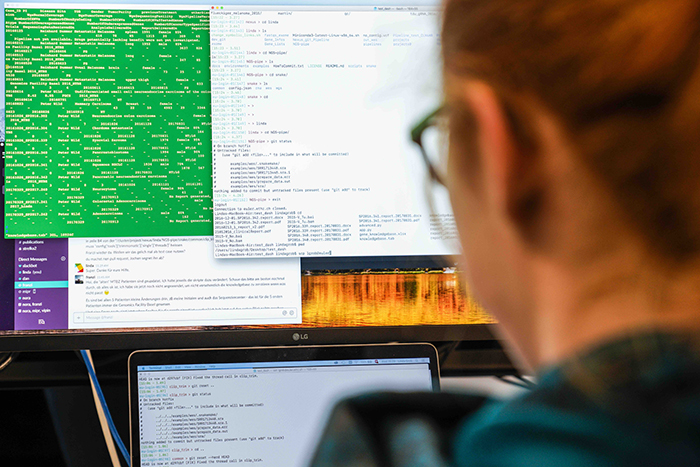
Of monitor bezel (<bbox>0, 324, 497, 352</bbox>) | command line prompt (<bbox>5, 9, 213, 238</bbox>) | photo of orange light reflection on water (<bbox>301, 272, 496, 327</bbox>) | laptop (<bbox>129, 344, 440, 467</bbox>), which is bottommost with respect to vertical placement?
laptop (<bbox>129, 344, 440, 467</bbox>)

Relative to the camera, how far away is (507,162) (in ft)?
0.56

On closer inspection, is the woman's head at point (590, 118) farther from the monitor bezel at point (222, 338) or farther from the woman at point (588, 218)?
the monitor bezel at point (222, 338)

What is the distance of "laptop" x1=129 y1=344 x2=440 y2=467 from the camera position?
481mm

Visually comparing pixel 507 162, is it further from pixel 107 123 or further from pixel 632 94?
pixel 107 123

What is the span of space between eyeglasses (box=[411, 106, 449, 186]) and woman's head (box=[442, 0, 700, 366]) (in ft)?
0.09

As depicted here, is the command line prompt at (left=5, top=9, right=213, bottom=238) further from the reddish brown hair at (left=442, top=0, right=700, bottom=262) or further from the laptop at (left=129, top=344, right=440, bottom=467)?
the reddish brown hair at (left=442, top=0, right=700, bottom=262)

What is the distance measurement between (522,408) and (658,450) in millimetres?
34

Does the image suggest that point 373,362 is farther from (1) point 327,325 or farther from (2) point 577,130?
(2) point 577,130

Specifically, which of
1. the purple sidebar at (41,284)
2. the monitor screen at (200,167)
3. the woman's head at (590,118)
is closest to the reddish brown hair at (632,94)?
the woman's head at (590,118)

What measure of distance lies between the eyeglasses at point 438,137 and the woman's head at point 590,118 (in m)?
0.03

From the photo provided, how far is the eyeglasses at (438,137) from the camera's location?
209 mm

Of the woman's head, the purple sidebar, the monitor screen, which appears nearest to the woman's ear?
the woman's head

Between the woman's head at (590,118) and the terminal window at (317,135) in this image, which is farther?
the terminal window at (317,135)

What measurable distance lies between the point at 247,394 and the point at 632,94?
438mm
